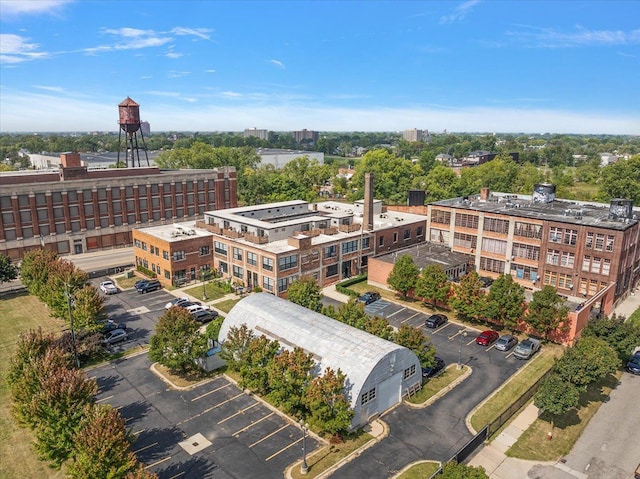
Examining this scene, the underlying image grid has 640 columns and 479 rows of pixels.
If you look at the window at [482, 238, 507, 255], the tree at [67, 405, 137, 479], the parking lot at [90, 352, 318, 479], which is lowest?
the parking lot at [90, 352, 318, 479]

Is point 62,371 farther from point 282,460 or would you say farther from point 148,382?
point 282,460

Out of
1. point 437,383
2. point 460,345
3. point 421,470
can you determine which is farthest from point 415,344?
point 421,470

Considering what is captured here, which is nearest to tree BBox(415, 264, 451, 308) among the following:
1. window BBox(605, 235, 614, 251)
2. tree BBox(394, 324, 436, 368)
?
tree BBox(394, 324, 436, 368)

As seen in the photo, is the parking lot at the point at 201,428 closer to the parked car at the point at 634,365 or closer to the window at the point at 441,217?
the parked car at the point at 634,365

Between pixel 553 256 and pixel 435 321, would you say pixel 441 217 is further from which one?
pixel 435 321

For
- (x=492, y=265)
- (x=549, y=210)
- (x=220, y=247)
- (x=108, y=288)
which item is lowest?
(x=108, y=288)

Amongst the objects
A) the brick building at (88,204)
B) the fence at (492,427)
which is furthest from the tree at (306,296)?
the brick building at (88,204)

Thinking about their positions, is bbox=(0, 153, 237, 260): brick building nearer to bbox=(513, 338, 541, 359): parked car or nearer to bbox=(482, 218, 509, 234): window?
bbox=(482, 218, 509, 234): window
